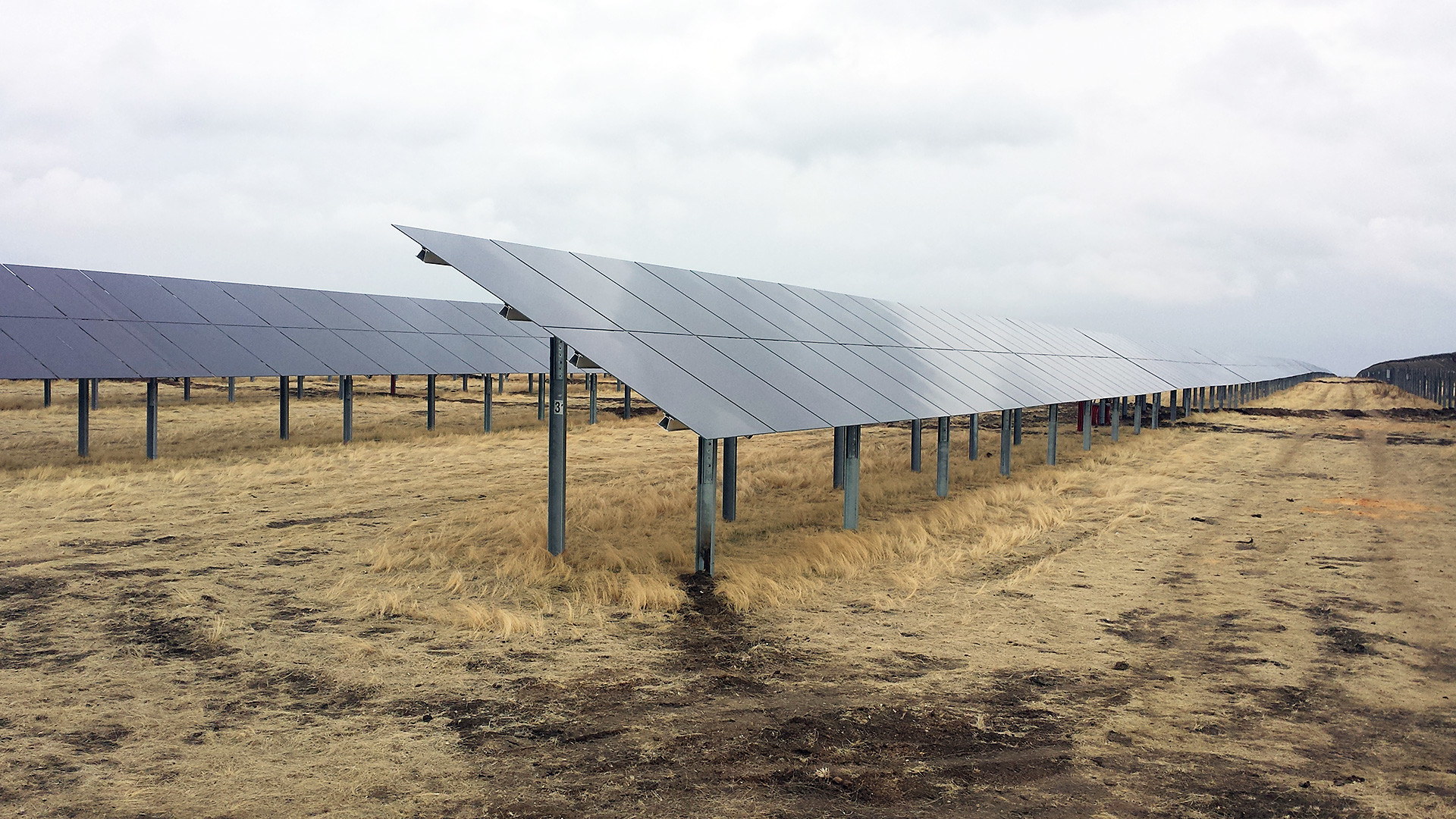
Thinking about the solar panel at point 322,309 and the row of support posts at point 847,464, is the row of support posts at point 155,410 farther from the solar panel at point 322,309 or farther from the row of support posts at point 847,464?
the row of support posts at point 847,464

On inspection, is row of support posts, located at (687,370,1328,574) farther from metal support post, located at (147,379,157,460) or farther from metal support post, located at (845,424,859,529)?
metal support post, located at (147,379,157,460)

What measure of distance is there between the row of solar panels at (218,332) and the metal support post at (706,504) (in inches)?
653

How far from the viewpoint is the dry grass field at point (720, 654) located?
19.4ft

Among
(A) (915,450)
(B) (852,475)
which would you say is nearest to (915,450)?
(A) (915,450)

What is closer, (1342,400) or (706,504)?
(706,504)

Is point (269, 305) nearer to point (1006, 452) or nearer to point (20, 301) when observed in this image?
point (20, 301)

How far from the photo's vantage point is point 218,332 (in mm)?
25688

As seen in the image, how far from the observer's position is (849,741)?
6621mm

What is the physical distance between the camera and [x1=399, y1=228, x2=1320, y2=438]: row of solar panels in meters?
11.2

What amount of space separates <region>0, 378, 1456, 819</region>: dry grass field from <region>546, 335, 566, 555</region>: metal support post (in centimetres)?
39

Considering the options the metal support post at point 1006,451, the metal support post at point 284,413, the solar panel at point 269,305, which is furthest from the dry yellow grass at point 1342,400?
the metal support post at point 284,413

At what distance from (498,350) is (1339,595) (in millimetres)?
29101

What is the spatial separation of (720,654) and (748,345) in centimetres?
680

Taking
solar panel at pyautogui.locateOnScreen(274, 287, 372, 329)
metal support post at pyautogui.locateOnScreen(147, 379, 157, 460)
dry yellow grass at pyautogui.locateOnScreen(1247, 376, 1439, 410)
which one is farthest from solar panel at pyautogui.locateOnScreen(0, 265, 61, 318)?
dry yellow grass at pyautogui.locateOnScreen(1247, 376, 1439, 410)
